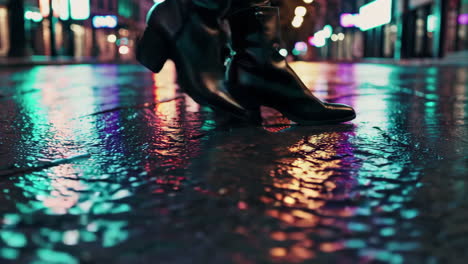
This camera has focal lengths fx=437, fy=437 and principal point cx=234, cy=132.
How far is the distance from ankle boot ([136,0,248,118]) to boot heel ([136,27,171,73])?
0.9 inches

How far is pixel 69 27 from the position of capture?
25594 millimetres

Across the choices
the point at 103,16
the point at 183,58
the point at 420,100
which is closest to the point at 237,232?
the point at 183,58

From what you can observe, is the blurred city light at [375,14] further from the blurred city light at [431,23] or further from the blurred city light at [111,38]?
the blurred city light at [111,38]

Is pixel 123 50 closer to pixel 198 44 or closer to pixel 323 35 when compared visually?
pixel 323 35

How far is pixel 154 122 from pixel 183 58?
23 centimetres

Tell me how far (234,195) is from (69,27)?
90.2ft

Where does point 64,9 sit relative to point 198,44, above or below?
above

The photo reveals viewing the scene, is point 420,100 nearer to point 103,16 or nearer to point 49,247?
point 49,247

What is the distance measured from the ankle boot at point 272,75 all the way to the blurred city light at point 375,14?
2130 cm

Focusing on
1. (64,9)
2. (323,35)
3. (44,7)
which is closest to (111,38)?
(64,9)

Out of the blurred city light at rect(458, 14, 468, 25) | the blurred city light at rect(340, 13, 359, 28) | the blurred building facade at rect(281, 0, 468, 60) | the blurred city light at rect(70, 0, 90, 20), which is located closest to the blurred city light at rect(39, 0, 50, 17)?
the blurred city light at rect(70, 0, 90, 20)

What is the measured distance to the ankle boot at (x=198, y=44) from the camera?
118cm

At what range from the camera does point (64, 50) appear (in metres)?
26.9

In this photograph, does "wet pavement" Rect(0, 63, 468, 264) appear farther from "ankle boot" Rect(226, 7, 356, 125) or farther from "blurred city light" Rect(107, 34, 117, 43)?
"blurred city light" Rect(107, 34, 117, 43)
